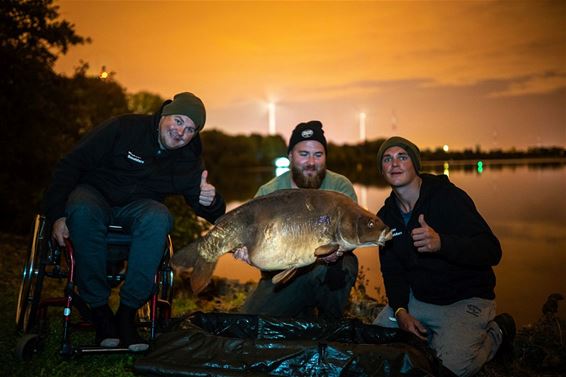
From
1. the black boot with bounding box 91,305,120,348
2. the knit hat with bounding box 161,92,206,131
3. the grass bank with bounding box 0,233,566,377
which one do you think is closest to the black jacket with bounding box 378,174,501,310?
the grass bank with bounding box 0,233,566,377

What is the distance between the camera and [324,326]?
274 cm

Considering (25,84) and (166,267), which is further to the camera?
(25,84)

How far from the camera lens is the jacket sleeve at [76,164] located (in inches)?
113

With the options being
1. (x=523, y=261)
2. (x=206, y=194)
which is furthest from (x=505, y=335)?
(x=523, y=261)

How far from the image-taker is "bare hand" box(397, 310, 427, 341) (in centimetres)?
303

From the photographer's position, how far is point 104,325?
9.00 ft

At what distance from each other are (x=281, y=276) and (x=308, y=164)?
1175 millimetres

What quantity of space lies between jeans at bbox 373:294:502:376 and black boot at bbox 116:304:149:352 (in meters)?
1.82

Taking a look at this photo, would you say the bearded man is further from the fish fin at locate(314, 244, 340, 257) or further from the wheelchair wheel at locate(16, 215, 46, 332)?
the wheelchair wheel at locate(16, 215, 46, 332)

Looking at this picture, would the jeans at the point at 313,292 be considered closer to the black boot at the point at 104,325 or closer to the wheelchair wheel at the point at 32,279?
the black boot at the point at 104,325

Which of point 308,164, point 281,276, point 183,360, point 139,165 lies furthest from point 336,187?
point 183,360

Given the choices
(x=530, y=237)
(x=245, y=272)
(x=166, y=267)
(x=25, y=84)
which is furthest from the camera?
(x=530, y=237)

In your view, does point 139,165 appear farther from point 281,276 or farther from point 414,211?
point 414,211

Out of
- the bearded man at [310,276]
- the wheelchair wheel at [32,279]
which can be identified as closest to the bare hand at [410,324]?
the bearded man at [310,276]
